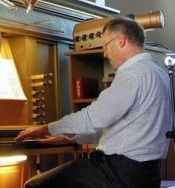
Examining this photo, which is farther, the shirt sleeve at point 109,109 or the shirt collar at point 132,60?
the shirt collar at point 132,60

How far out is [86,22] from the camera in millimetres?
4133

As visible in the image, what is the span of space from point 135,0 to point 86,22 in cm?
143

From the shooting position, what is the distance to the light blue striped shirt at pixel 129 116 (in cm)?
226

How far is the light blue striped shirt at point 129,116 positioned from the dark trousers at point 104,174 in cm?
4

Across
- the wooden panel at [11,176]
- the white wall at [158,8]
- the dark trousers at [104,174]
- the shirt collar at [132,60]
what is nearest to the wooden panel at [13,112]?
the wooden panel at [11,176]

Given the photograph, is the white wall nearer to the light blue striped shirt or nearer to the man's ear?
the man's ear

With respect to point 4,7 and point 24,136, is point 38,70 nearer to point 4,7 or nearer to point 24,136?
point 4,7

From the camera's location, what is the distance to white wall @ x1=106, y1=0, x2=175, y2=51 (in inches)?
209

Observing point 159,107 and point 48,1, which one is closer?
point 159,107

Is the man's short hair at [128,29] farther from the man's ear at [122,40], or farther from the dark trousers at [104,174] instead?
the dark trousers at [104,174]

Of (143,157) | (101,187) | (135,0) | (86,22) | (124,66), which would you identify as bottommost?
(101,187)

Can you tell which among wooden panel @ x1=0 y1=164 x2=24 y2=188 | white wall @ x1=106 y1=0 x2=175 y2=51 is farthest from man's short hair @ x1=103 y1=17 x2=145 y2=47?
white wall @ x1=106 y1=0 x2=175 y2=51

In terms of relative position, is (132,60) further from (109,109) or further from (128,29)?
(109,109)

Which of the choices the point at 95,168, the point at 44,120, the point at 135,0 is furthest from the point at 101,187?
the point at 135,0
